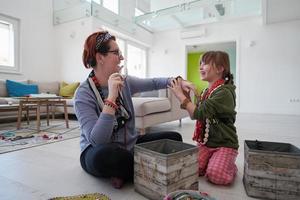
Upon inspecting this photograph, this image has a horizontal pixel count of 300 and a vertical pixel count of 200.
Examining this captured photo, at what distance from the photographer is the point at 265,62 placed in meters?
5.30

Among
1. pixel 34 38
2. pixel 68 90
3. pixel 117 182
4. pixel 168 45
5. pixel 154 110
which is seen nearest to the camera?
pixel 117 182

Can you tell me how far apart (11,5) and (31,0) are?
44 cm

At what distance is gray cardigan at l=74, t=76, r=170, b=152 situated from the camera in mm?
929

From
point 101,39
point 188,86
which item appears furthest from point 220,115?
point 101,39

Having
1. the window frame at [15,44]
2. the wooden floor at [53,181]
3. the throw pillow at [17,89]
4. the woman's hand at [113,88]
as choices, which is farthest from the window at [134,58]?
the woman's hand at [113,88]

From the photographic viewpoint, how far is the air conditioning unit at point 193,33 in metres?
5.97

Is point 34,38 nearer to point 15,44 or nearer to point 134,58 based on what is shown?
point 15,44

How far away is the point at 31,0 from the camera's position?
4254mm

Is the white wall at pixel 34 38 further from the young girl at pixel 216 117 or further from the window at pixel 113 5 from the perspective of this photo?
the young girl at pixel 216 117

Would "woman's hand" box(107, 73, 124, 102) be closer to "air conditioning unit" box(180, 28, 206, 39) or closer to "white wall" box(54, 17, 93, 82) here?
"white wall" box(54, 17, 93, 82)

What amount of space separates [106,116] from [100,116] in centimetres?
3

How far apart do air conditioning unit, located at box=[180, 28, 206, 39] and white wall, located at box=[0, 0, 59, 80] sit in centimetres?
359

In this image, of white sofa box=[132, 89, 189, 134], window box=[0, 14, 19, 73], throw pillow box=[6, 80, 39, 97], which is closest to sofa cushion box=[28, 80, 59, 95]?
throw pillow box=[6, 80, 39, 97]

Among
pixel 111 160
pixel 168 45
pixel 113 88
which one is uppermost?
pixel 168 45
